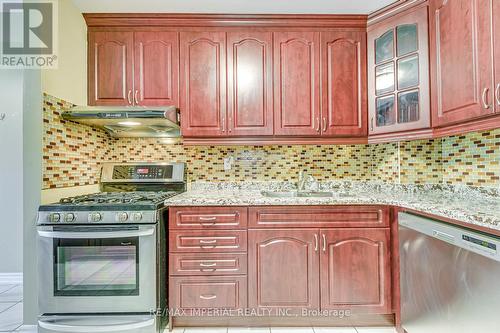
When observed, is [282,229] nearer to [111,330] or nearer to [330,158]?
[330,158]

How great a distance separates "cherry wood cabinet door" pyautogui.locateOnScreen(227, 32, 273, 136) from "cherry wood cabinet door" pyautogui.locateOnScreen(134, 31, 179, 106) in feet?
1.43

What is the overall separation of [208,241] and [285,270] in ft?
1.77

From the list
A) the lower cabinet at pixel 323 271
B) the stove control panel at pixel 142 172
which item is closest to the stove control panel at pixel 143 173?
the stove control panel at pixel 142 172

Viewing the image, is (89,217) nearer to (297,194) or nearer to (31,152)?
(31,152)

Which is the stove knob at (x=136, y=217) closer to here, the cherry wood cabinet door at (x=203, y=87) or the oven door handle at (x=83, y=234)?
the oven door handle at (x=83, y=234)

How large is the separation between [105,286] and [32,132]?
1059 mm

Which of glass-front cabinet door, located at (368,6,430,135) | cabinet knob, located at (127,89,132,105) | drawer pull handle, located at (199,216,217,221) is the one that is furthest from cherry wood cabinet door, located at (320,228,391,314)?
cabinet knob, located at (127,89,132,105)

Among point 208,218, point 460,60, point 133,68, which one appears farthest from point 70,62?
point 460,60

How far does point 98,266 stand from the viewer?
1.71 m

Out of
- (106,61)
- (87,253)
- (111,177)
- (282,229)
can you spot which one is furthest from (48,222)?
(282,229)

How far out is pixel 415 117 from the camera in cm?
197

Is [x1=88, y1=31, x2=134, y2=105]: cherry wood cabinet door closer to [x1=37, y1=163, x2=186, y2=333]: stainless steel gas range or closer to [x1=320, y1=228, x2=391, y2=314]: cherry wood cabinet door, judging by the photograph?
[x1=37, y1=163, x2=186, y2=333]: stainless steel gas range

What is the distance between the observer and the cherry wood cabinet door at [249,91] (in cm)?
221

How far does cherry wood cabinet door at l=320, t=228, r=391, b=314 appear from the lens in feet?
6.07
